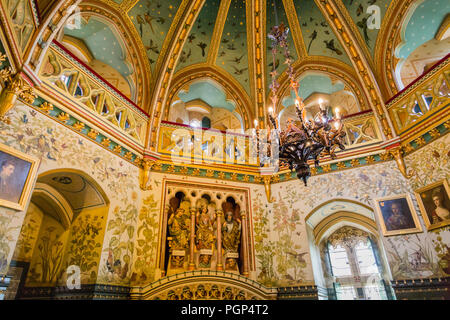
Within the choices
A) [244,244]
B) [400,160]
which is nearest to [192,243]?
[244,244]

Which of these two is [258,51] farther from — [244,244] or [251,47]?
[244,244]

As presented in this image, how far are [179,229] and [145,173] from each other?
1851 millimetres

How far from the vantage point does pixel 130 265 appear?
689cm

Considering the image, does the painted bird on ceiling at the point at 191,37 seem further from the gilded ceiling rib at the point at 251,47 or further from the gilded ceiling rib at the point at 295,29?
the gilded ceiling rib at the point at 295,29

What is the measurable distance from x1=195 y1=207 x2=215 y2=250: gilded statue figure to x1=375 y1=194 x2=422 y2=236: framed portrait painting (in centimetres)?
468

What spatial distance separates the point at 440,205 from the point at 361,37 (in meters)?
5.97

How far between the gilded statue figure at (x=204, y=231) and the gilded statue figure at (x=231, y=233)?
0.40m

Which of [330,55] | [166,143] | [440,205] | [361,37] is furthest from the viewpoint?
[330,55]

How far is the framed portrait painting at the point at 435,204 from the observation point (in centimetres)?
670

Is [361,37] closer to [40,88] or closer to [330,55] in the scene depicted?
[330,55]

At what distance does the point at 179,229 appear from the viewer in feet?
26.3

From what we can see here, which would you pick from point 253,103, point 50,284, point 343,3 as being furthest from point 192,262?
point 343,3

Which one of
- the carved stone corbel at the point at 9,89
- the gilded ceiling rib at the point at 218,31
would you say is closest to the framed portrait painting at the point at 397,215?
the gilded ceiling rib at the point at 218,31

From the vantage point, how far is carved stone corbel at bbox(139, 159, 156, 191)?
7.91 metres
